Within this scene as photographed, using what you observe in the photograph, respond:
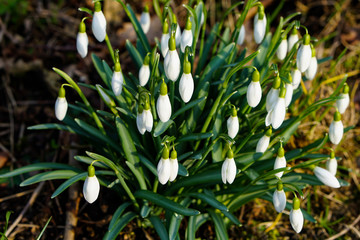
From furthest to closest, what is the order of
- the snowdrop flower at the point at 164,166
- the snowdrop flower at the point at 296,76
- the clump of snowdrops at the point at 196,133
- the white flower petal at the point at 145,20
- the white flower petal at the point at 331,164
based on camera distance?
the white flower petal at the point at 145,20
the snowdrop flower at the point at 296,76
the white flower petal at the point at 331,164
the clump of snowdrops at the point at 196,133
the snowdrop flower at the point at 164,166

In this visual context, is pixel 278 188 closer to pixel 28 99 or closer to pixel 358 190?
pixel 358 190

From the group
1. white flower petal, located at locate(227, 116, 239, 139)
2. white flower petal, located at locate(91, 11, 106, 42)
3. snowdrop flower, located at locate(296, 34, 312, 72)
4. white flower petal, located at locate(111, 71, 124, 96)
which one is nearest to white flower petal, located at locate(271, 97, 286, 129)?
white flower petal, located at locate(227, 116, 239, 139)

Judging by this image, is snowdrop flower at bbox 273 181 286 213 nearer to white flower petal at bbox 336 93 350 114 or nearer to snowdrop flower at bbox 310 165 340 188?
snowdrop flower at bbox 310 165 340 188

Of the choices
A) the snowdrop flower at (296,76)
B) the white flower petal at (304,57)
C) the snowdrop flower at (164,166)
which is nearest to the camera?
the snowdrop flower at (164,166)

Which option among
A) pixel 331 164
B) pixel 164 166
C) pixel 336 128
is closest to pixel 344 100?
pixel 336 128

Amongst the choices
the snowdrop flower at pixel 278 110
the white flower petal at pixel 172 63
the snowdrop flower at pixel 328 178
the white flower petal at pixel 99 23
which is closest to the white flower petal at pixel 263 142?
the snowdrop flower at pixel 278 110

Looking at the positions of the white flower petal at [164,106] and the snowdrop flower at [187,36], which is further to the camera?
the snowdrop flower at [187,36]

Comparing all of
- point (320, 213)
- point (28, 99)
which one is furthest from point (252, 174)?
point (28, 99)

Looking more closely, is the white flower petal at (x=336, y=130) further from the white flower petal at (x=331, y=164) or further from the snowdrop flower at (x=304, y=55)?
the snowdrop flower at (x=304, y=55)

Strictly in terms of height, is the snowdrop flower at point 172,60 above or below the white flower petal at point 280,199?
above

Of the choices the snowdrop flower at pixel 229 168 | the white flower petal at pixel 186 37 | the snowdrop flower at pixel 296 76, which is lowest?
the snowdrop flower at pixel 229 168
